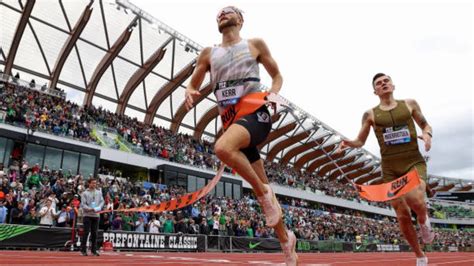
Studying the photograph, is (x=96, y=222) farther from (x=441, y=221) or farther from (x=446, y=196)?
(x=446, y=196)

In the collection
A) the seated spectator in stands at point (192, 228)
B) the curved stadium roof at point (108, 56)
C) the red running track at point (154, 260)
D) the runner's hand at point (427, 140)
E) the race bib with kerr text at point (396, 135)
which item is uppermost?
the curved stadium roof at point (108, 56)

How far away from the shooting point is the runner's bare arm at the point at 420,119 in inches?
205

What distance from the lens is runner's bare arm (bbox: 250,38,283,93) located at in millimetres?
3857

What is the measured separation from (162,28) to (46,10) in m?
8.07

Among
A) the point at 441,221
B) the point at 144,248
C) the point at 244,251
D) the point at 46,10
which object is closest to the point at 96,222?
the point at 144,248

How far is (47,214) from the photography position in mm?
12914

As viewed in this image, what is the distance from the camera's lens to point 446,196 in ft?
310

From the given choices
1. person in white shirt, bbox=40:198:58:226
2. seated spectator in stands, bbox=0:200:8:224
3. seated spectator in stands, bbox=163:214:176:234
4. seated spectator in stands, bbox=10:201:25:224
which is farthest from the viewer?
seated spectator in stands, bbox=163:214:176:234

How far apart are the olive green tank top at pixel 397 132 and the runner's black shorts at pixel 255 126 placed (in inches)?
101

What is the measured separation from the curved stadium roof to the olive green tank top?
17.0 metres

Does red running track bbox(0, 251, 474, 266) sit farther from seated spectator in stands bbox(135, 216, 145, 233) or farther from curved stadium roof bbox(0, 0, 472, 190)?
curved stadium roof bbox(0, 0, 472, 190)

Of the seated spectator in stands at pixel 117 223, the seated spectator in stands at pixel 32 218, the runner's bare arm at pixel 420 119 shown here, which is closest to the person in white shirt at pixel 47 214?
the seated spectator in stands at pixel 32 218

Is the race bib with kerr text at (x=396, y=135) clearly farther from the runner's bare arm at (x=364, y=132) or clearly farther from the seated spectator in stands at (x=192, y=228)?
the seated spectator in stands at (x=192, y=228)

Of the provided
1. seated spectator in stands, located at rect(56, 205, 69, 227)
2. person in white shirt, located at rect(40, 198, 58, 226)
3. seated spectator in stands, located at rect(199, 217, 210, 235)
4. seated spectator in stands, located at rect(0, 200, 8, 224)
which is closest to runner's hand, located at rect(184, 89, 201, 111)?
seated spectator in stands, located at rect(0, 200, 8, 224)
